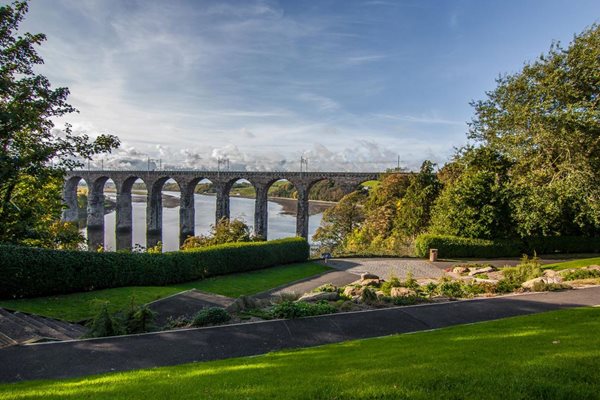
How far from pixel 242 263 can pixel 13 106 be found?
12.1 m

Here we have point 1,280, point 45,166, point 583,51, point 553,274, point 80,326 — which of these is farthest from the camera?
point 583,51

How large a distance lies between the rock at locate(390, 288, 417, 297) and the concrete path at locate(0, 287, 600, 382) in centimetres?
103

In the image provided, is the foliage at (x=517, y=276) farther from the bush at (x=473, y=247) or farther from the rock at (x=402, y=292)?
the bush at (x=473, y=247)

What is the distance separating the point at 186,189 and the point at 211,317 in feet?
142

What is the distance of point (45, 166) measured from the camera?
1166 centimetres

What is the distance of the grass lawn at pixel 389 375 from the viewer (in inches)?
160

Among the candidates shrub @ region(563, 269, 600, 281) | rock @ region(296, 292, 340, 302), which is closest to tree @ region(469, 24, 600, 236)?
shrub @ region(563, 269, 600, 281)

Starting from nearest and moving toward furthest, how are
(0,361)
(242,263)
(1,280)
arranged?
(0,361) < (1,280) < (242,263)

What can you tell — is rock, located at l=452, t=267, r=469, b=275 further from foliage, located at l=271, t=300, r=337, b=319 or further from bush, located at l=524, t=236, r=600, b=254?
foliage, located at l=271, t=300, r=337, b=319

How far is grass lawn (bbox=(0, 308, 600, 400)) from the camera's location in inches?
160

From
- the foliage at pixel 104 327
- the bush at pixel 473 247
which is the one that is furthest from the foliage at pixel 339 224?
the foliage at pixel 104 327

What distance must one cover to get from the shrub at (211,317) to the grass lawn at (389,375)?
250cm

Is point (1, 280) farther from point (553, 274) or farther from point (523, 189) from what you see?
point (523, 189)

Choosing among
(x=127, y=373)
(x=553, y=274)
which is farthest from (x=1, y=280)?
(x=553, y=274)
